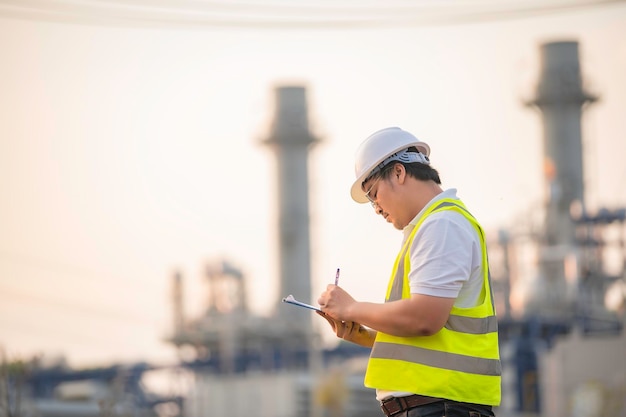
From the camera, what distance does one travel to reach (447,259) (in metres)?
2.87

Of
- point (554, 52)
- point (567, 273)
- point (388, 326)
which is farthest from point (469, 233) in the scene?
point (554, 52)

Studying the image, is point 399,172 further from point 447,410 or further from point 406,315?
point 447,410

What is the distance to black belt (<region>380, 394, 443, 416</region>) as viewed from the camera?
9.62ft

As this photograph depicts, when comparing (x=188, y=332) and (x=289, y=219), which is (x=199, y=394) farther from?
(x=289, y=219)

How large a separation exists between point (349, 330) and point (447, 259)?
44cm

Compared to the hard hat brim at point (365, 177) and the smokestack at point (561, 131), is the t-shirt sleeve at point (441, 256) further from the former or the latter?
the smokestack at point (561, 131)

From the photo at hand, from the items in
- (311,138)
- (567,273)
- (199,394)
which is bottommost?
(199,394)

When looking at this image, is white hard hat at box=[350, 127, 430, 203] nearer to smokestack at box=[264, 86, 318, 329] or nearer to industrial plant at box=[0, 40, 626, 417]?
industrial plant at box=[0, 40, 626, 417]

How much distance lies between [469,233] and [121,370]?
40.3 metres

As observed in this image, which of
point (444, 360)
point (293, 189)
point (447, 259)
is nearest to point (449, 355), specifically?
point (444, 360)

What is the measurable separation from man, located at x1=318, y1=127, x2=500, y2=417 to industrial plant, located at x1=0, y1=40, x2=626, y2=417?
99.5 feet

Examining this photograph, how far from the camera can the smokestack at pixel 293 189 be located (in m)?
44.2

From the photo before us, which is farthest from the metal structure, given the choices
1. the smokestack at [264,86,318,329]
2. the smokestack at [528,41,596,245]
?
the smokestack at [264,86,318,329]

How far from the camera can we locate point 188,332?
146 feet
